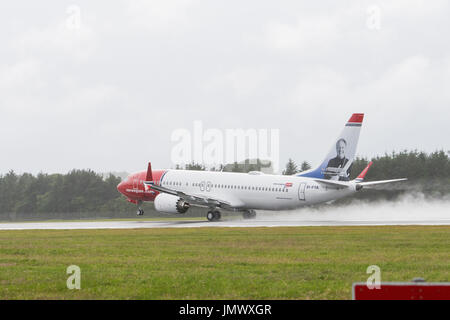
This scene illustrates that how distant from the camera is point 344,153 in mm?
52281

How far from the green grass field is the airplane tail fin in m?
22.3

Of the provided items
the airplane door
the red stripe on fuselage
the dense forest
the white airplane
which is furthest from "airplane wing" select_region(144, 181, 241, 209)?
the dense forest

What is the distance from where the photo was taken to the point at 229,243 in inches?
1107

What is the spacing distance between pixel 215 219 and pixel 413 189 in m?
24.2

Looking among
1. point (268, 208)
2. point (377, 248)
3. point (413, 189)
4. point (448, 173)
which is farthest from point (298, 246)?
point (448, 173)

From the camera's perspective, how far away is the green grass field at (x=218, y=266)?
14.1 metres

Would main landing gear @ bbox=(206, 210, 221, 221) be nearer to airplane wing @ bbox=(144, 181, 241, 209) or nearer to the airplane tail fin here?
airplane wing @ bbox=(144, 181, 241, 209)

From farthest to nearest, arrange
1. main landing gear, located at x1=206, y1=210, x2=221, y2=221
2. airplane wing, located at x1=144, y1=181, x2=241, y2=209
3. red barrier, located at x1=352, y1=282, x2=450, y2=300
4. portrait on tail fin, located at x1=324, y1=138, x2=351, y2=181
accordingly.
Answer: main landing gear, located at x1=206, y1=210, x2=221, y2=221 → airplane wing, located at x1=144, y1=181, x2=241, y2=209 → portrait on tail fin, located at x1=324, y1=138, x2=351, y2=181 → red barrier, located at x1=352, y1=282, x2=450, y2=300

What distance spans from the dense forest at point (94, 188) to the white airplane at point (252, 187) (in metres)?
21.3

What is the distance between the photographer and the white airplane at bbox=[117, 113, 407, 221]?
171ft

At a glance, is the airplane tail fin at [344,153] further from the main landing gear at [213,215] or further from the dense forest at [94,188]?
the dense forest at [94,188]

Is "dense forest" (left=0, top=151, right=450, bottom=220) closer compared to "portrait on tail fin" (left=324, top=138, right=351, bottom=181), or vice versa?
"portrait on tail fin" (left=324, top=138, right=351, bottom=181)

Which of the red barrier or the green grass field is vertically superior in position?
the red barrier

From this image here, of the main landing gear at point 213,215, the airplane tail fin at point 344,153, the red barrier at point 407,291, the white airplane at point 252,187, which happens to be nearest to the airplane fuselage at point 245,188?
the white airplane at point 252,187
